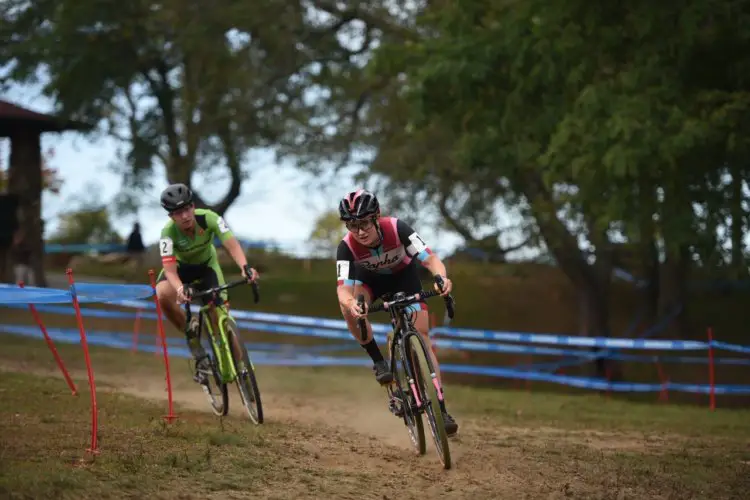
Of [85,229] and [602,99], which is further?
[85,229]

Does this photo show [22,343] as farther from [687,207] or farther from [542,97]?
[687,207]

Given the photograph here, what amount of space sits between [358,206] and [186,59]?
2053 centimetres

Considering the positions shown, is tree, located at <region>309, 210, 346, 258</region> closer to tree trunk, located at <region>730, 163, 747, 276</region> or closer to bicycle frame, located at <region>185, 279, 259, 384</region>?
tree trunk, located at <region>730, 163, 747, 276</region>

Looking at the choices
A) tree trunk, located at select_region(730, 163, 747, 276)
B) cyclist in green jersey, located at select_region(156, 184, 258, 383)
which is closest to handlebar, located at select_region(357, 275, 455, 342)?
cyclist in green jersey, located at select_region(156, 184, 258, 383)

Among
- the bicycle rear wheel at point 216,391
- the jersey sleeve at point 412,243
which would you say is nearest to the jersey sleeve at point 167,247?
the bicycle rear wheel at point 216,391

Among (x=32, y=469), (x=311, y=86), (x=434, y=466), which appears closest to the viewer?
(x=32, y=469)

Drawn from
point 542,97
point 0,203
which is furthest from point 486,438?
point 0,203

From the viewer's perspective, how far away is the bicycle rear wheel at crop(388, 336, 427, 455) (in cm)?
820

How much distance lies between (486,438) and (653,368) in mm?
19501

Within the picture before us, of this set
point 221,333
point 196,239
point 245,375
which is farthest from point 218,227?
point 245,375

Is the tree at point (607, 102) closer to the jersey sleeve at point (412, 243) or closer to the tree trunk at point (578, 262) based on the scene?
the tree trunk at point (578, 262)

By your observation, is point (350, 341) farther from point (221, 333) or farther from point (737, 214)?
point (221, 333)

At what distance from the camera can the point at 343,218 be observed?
26.1 feet

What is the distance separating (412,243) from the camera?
8250 mm
